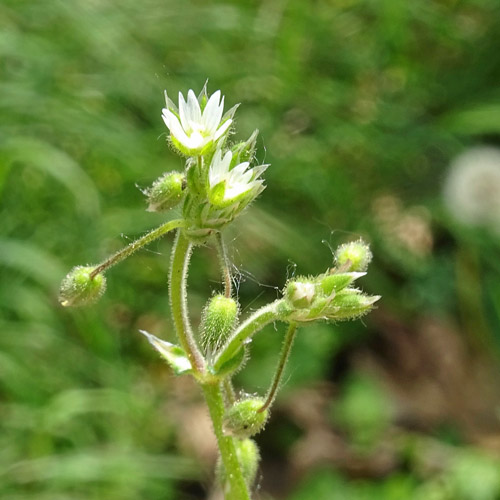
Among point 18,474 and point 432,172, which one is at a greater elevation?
point 432,172

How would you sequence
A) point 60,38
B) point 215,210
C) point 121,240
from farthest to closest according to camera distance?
point 60,38
point 121,240
point 215,210

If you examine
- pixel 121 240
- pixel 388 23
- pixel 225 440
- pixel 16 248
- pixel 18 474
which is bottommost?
pixel 225 440

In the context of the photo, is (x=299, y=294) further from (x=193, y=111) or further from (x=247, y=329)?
(x=193, y=111)

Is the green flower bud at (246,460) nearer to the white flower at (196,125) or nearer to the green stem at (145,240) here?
the green stem at (145,240)

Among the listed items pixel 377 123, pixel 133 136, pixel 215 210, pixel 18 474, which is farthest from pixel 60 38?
pixel 215 210

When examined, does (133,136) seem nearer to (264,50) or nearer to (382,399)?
(264,50)

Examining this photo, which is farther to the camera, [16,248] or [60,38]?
[60,38]
